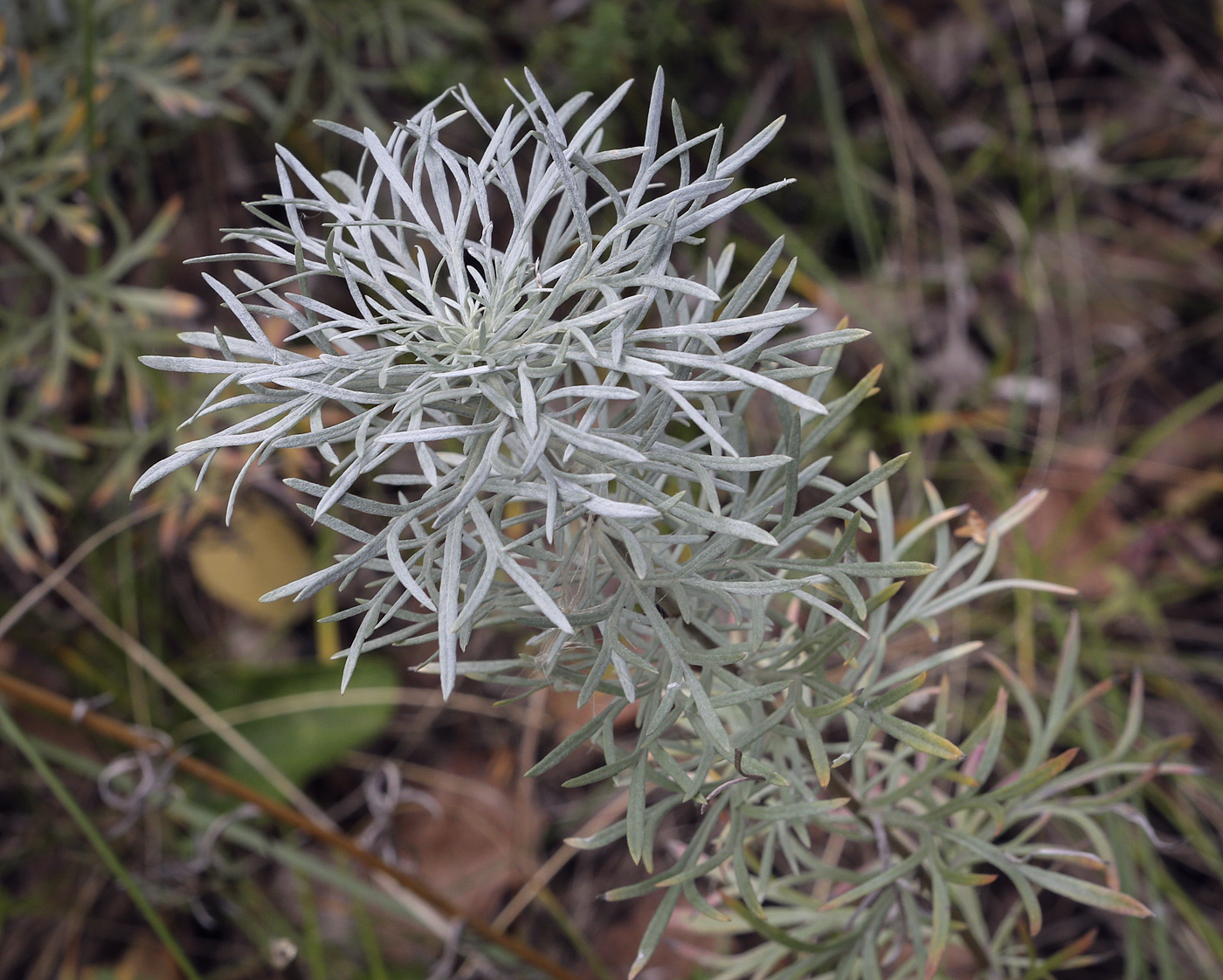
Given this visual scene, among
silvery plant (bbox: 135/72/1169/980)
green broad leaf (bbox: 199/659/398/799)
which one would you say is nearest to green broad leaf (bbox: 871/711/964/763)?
silvery plant (bbox: 135/72/1169/980)

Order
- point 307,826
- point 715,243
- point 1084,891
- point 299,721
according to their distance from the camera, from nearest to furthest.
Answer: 1. point 1084,891
2. point 307,826
3. point 299,721
4. point 715,243

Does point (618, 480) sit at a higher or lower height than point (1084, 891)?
higher

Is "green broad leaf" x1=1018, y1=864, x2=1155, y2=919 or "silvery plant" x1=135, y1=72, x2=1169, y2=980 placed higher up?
"silvery plant" x1=135, y1=72, x2=1169, y2=980

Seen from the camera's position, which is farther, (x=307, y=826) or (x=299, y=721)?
(x=299, y=721)

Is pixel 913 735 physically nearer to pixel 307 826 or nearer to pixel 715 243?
pixel 307 826

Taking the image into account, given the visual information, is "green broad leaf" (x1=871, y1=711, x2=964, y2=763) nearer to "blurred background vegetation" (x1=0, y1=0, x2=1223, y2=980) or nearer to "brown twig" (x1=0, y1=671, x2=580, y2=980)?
"brown twig" (x1=0, y1=671, x2=580, y2=980)

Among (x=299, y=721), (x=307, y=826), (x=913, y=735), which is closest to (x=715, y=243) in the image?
(x=299, y=721)

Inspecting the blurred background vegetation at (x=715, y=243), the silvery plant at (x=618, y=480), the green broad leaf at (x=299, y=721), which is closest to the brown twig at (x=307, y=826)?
the blurred background vegetation at (x=715, y=243)

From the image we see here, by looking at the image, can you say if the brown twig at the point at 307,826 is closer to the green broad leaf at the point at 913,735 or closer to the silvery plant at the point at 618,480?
A: the silvery plant at the point at 618,480
